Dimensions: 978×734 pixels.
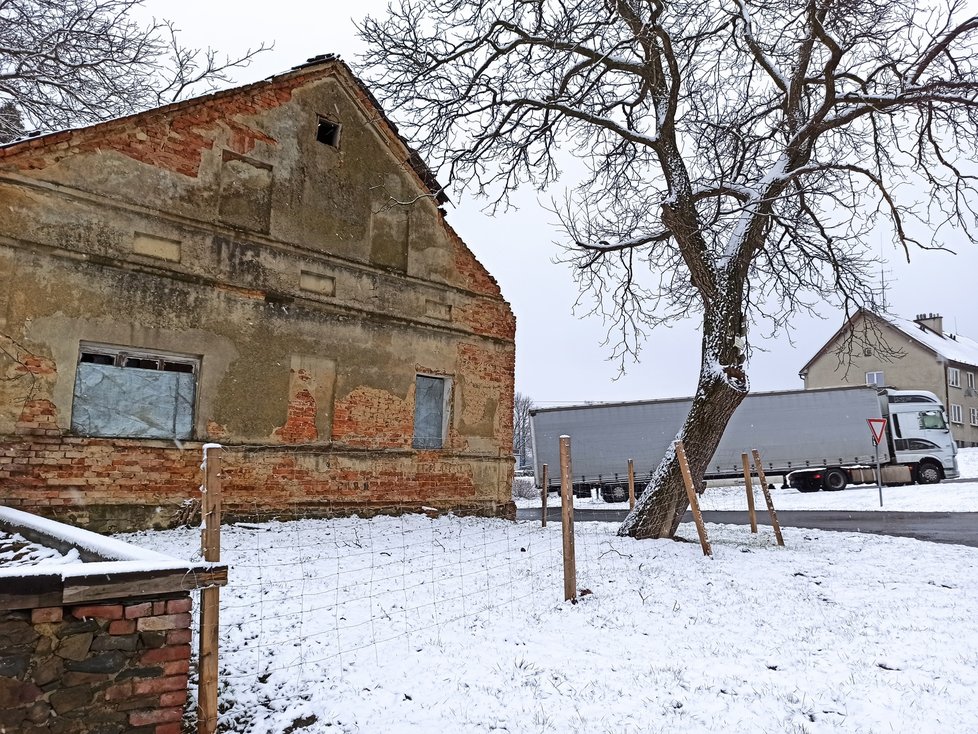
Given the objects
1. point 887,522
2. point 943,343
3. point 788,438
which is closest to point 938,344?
point 943,343

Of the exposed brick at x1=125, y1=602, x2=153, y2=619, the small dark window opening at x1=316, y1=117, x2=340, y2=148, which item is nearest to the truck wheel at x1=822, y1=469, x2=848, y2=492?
the small dark window opening at x1=316, y1=117, x2=340, y2=148

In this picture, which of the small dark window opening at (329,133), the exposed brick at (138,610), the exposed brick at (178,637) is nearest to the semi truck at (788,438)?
the small dark window opening at (329,133)

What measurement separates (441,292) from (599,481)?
14.5m

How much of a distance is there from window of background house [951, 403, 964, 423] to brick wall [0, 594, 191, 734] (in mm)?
45614

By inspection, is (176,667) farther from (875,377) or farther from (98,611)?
(875,377)

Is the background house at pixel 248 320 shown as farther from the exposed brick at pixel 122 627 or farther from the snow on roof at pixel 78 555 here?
the exposed brick at pixel 122 627

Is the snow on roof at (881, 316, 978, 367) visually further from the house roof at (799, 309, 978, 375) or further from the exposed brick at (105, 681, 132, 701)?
the exposed brick at (105, 681, 132, 701)

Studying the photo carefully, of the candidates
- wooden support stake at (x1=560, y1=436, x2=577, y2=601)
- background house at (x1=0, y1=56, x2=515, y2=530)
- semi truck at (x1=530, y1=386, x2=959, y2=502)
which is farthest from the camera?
semi truck at (x1=530, y1=386, x2=959, y2=502)

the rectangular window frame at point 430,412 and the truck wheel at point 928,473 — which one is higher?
the rectangular window frame at point 430,412

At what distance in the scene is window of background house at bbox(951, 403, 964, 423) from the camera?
1577 inches

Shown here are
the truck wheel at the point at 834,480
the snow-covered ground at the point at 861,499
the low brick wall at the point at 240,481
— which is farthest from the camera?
the truck wheel at the point at 834,480

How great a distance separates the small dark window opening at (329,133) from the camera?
11.8 m

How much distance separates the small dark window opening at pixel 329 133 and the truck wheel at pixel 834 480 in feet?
67.8

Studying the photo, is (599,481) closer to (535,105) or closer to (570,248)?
(570,248)
